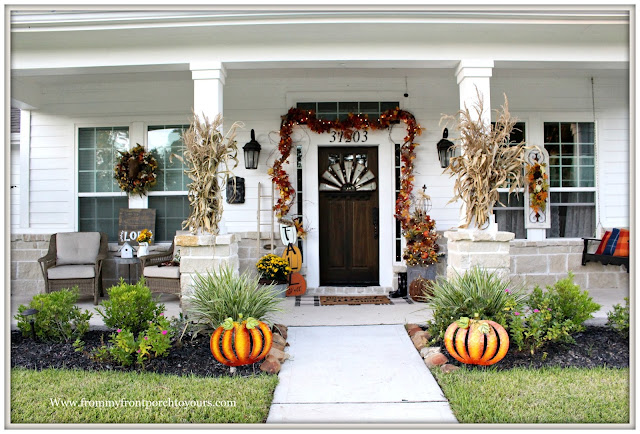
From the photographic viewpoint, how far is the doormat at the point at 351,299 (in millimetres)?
5168

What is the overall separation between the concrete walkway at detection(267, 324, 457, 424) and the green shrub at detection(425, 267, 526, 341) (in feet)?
1.18

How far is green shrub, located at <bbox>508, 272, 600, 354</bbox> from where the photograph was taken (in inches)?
127

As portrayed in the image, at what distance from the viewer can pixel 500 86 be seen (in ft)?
19.4

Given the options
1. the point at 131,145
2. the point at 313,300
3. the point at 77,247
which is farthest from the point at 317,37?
the point at 77,247

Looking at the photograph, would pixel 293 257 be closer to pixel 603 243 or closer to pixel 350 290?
pixel 350 290

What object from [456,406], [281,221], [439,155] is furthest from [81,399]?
[439,155]

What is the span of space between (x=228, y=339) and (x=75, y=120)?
14.4 ft

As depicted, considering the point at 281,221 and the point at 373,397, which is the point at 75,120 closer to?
the point at 281,221

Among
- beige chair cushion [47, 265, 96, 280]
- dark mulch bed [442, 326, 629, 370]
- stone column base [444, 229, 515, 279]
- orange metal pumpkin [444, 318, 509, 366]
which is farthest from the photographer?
beige chair cushion [47, 265, 96, 280]

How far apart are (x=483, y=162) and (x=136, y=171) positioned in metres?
4.06

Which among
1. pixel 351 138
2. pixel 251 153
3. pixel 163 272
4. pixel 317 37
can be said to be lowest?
pixel 163 272

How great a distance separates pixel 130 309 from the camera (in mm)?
3402

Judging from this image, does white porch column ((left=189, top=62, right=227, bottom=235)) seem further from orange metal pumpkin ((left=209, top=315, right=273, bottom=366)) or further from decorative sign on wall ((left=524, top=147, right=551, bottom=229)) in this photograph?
decorative sign on wall ((left=524, top=147, right=551, bottom=229))

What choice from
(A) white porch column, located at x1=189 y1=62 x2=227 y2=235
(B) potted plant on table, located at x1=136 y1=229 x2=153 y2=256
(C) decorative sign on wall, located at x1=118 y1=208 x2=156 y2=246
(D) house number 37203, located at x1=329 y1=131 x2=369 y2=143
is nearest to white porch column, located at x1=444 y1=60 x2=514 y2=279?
(D) house number 37203, located at x1=329 y1=131 x2=369 y2=143
